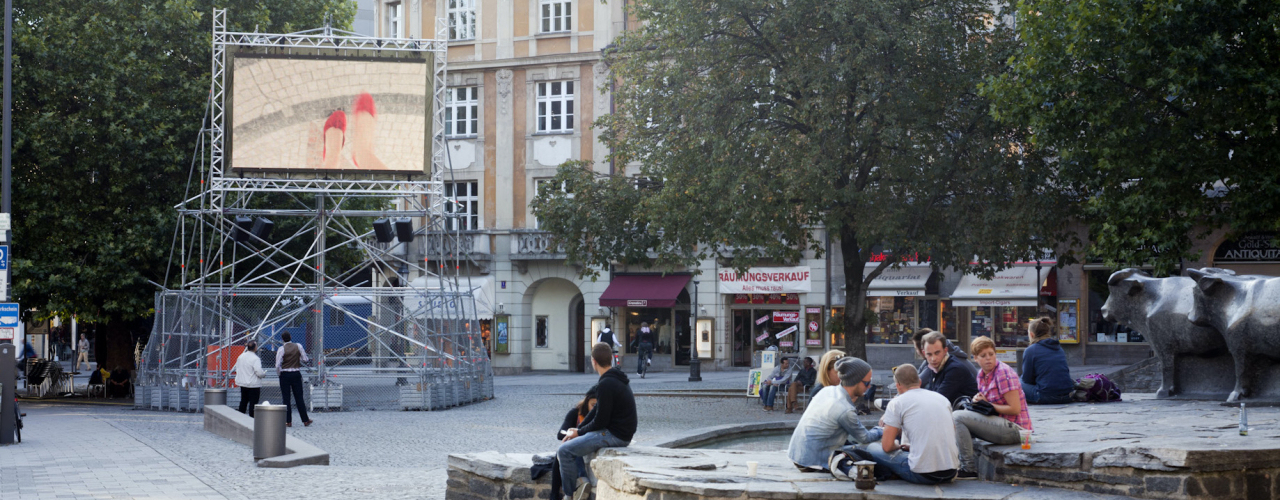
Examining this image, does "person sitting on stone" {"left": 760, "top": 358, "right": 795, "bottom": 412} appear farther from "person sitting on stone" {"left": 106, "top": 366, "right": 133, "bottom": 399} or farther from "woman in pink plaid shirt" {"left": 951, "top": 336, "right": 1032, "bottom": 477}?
"person sitting on stone" {"left": 106, "top": 366, "right": 133, "bottom": 399}

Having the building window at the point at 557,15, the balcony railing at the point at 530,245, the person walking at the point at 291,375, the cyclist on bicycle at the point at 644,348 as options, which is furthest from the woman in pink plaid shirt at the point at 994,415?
the building window at the point at 557,15

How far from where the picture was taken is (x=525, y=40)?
43.8 m

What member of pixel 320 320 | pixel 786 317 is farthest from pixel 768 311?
pixel 320 320

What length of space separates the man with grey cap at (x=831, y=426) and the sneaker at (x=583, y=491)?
1805 millimetres

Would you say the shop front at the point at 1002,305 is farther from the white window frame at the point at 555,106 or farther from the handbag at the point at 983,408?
the handbag at the point at 983,408

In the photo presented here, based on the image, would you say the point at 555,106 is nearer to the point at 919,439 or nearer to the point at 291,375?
the point at 291,375

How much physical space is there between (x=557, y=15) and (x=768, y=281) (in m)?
11.8

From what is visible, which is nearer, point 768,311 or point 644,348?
point 644,348

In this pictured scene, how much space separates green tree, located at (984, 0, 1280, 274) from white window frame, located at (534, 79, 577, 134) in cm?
2288

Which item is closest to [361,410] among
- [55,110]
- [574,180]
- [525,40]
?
[574,180]

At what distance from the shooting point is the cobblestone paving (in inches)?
503

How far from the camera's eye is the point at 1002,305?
1442 inches

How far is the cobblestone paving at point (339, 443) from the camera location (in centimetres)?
1278

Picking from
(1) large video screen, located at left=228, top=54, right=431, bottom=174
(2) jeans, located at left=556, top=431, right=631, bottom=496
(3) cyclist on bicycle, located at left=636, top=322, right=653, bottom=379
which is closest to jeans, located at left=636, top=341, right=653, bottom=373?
(3) cyclist on bicycle, located at left=636, top=322, right=653, bottom=379
